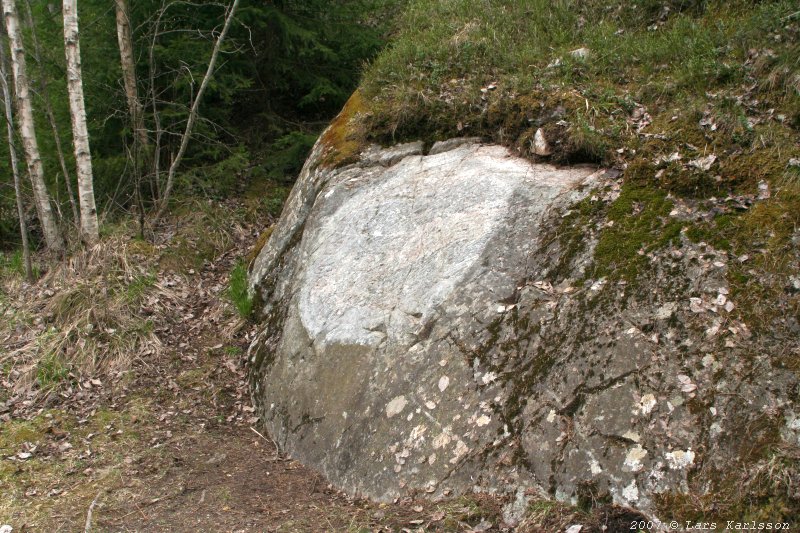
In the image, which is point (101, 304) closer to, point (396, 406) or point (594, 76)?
point (396, 406)

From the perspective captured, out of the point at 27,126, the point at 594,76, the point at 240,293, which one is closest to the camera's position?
the point at 594,76

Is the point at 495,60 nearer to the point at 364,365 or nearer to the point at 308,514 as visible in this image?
the point at 364,365

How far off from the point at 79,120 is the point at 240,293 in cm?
291

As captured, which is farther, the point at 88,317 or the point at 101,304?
the point at 101,304

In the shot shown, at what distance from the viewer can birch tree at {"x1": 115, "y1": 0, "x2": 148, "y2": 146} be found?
8.13 metres

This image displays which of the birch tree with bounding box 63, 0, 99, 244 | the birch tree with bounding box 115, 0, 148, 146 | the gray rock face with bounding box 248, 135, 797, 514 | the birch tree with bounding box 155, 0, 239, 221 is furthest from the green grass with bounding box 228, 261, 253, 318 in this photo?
the birch tree with bounding box 115, 0, 148, 146

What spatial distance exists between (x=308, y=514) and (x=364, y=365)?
4.01 ft

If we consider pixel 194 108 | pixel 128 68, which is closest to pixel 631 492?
pixel 194 108

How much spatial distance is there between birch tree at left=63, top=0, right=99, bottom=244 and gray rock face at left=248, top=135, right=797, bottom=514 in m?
2.88

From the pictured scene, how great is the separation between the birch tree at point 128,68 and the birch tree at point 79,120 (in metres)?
0.72

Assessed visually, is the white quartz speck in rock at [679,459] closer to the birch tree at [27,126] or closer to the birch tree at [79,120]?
the birch tree at [79,120]

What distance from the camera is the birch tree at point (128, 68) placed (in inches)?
320

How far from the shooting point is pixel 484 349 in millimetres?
4641

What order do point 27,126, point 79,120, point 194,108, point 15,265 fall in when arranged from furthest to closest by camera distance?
point 15,265 → point 194,108 → point 27,126 → point 79,120
